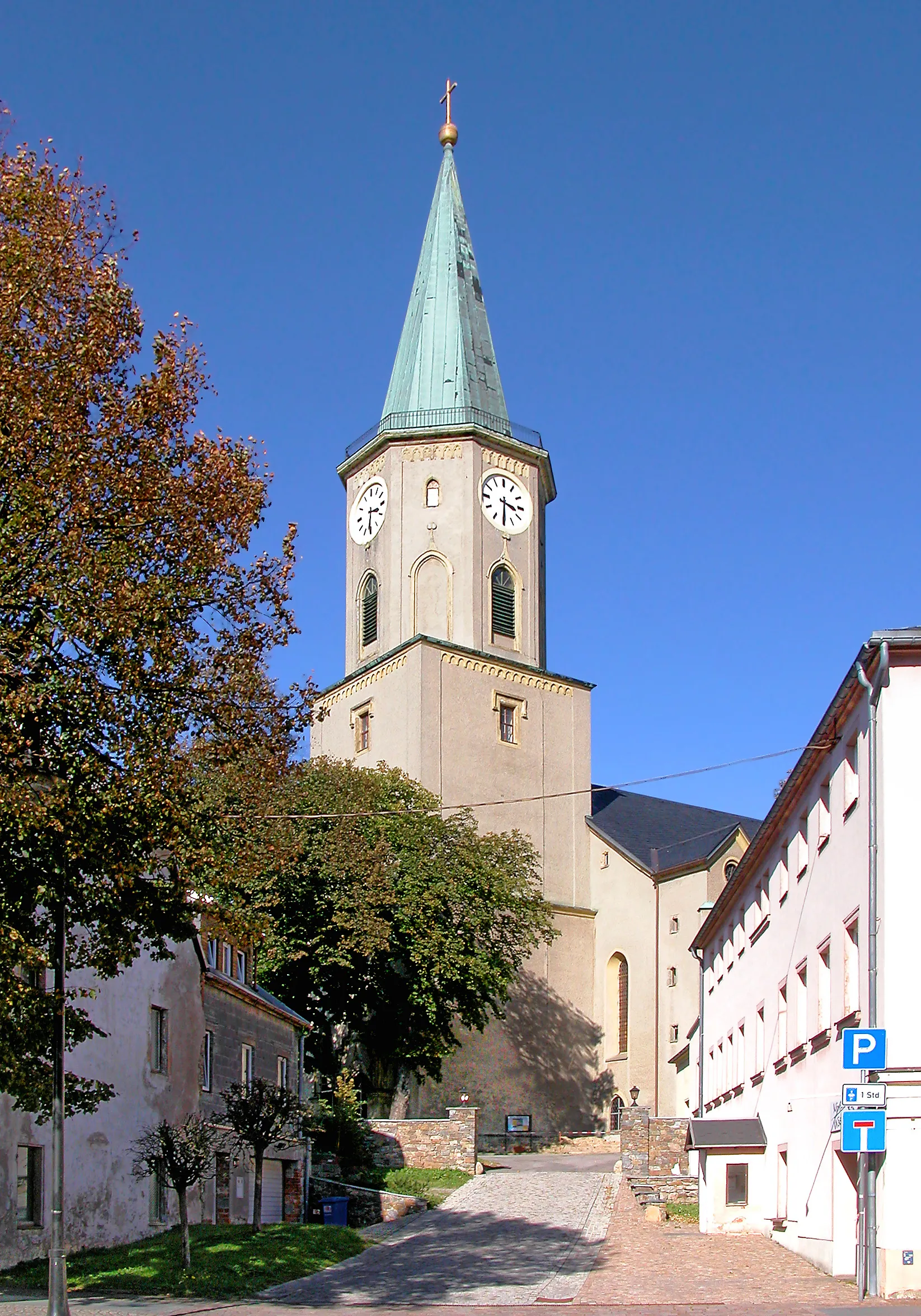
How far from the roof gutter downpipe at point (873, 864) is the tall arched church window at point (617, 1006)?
38.1 meters

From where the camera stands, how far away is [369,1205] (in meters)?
32.7

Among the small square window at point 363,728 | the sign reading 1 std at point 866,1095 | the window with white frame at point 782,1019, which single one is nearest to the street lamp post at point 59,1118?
the sign reading 1 std at point 866,1095

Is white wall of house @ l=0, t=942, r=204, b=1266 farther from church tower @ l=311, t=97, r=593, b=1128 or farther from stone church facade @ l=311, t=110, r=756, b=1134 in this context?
church tower @ l=311, t=97, r=593, b=1128

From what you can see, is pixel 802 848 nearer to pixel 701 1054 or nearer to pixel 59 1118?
pixel 59 1118

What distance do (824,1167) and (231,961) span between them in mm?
17715

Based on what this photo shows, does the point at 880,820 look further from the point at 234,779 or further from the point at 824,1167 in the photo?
the point at 234,779

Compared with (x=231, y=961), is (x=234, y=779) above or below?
above

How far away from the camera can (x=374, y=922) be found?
42469 millimetres

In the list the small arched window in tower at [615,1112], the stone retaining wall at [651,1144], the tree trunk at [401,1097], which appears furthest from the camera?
the small arched window in tower at [615,1112]

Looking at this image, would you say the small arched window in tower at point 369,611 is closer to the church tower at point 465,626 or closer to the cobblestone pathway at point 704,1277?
the church tower at point 465,626

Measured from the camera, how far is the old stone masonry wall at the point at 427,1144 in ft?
124

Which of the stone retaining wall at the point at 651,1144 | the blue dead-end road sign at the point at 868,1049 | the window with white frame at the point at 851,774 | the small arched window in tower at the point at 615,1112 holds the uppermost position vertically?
the window with white frame at the point at 851,774

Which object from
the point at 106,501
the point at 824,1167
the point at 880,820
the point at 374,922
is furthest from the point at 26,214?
the point at 374,922

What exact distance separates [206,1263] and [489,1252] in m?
5.61
